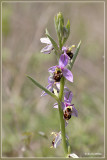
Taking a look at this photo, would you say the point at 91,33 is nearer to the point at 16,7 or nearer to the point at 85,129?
the point at 16,7

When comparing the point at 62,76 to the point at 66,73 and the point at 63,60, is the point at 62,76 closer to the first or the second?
the point at 66,73

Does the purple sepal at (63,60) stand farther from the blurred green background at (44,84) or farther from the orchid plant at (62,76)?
the blurred green background at (44,84)

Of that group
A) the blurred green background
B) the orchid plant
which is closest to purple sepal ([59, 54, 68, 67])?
the orchid plant

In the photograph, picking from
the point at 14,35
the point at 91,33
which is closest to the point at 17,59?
the point at 14,35

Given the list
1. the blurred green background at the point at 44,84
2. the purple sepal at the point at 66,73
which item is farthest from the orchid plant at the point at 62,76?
the blurred green background at the point at 44,84

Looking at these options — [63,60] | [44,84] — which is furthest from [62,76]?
[44,84]

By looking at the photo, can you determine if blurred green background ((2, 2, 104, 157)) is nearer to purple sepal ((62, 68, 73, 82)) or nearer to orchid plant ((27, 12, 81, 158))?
orchid plant ((27, 12, 81, 158))

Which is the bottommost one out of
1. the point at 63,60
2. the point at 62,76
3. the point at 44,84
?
the point at 62,76

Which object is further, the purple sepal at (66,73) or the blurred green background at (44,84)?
the blurred green background at (44,84)

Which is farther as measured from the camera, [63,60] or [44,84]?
[44,84]
